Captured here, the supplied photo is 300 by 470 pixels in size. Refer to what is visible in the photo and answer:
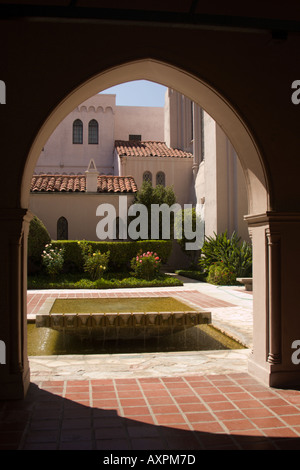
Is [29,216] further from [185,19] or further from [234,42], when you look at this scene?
[234,42]

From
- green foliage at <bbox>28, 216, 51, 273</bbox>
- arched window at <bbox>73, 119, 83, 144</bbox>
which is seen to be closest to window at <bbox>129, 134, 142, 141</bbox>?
arched window at <bbox>73, 119, 83, 144</bbox>

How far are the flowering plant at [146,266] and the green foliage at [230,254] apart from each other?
259 cm

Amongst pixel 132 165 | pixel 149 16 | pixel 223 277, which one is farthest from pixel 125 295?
pixel 132 165

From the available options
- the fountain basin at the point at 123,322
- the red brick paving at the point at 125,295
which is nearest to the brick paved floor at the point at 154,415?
the fountain basin at the point at 123,322

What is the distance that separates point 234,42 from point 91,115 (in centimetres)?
2941

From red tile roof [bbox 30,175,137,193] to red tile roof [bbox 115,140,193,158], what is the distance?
15.7 feet

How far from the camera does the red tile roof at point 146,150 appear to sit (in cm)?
2841

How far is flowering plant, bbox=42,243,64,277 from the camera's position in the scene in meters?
18.1

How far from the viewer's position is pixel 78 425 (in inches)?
176

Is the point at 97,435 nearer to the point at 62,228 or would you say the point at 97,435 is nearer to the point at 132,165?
the point at 62,228

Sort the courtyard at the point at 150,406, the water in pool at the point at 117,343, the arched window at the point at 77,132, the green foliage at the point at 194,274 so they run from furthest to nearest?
the arched window at the point at 77,132 < the green foliage at the point at 194,274 < the water in pool at the point at 117,343 < the courtyard at the point at 150,406

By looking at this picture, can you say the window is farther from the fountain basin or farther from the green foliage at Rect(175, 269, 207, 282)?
the fountain basin

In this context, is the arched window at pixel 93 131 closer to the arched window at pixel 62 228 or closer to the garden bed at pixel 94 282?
the arched window at pixel 62 228
